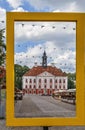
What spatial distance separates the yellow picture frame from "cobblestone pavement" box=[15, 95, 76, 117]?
0.28 ft

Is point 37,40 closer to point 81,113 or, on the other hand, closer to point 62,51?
point 62,51

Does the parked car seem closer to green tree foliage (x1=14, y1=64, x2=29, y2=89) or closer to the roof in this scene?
green tree foliage (x1=14, y1=64, x2=29, y2=89)

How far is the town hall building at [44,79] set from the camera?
8.19 m

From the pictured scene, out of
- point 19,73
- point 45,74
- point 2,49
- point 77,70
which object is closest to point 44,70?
point 45,74

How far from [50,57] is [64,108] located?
0.91 m

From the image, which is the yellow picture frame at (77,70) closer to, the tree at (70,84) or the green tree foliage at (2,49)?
the tree at (70,84)

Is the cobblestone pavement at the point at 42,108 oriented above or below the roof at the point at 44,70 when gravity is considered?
below

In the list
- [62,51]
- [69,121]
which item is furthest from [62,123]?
[62,51]

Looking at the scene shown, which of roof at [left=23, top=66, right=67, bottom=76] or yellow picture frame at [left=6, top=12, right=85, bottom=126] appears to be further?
roof at [left=23, top=66, right=67, bottom=76]

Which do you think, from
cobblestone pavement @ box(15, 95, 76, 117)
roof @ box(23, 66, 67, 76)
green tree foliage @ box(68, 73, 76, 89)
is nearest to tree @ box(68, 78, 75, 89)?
green tree foliage @ box(68, 73, 76, 89)

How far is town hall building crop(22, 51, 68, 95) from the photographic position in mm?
8188

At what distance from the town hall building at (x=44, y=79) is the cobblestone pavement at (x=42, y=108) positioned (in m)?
0.13

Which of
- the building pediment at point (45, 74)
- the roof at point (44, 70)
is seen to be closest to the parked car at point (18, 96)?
the roof at point (44, 70)

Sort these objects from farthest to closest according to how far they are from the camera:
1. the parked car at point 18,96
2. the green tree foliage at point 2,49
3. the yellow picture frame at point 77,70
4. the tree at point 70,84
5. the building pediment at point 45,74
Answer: the green tree foliage at point 2,49 < the building pediment at point 45,74 < the tree at point 70,84 < the parked car at point 18,96 < the yellow picture frame at point 77,70
